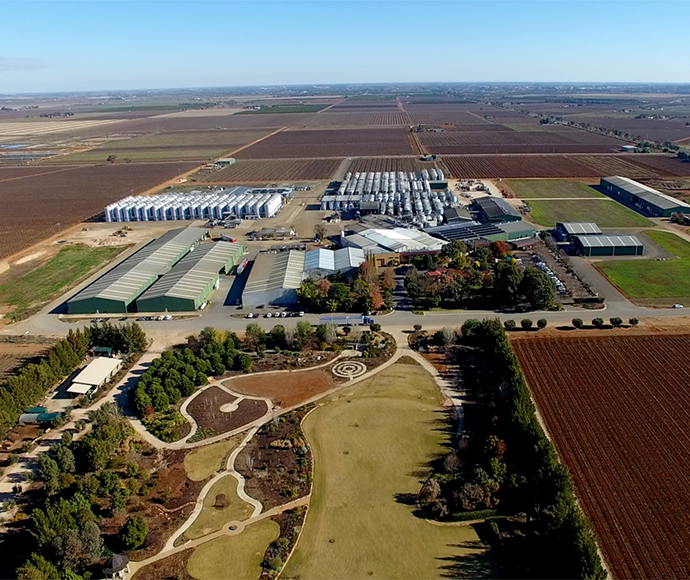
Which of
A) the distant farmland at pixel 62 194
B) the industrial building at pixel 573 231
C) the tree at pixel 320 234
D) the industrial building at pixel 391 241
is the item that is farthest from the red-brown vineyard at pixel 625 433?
the distant farmland at pixel 62 194

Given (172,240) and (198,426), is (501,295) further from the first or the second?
(172,240)

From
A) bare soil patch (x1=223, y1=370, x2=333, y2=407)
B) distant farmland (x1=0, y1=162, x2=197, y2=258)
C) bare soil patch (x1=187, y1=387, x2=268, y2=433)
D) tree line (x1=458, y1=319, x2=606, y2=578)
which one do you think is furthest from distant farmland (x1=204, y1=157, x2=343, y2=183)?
tree line (x1=458, y1=319, x2=606, y2=578)

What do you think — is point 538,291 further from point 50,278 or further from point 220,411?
point 50,278

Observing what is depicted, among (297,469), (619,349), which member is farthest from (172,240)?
(619,349)

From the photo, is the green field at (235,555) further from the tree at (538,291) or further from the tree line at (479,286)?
the tree at (538,291)

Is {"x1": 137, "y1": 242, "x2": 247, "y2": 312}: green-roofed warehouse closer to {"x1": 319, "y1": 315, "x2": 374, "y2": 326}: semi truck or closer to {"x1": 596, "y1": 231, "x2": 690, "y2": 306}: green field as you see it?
{"x1": 319, "y1": 315, "x2": 374, "y2": 326}: semi truck

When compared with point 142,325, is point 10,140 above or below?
above

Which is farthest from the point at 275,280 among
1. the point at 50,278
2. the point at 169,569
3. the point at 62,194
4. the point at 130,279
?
the point at 62,194

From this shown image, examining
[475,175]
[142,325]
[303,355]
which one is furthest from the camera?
[475,175]
